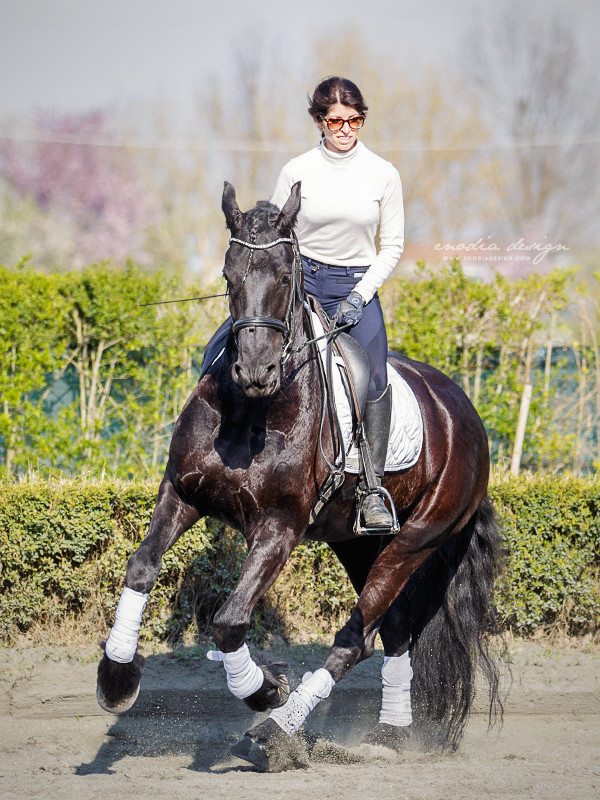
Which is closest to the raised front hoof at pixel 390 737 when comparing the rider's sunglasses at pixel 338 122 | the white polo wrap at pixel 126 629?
the white polo wrap at pixel 126 629

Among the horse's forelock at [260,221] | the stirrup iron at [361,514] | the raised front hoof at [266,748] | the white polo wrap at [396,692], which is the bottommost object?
the white polo wrap at [396,692]

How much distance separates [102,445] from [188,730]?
4.02 meters

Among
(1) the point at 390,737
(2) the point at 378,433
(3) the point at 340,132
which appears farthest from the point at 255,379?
(1) the point at 390,737

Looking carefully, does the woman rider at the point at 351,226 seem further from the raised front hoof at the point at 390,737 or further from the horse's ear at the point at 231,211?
the raised front hoof at the point at 390,737

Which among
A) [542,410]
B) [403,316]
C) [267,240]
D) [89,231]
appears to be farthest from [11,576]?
[89,231]

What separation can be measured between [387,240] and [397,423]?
974mm

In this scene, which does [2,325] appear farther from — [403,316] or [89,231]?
[89,231]

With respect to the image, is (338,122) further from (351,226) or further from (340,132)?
(351,226)

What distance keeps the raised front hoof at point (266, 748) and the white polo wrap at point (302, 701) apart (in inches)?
1.5

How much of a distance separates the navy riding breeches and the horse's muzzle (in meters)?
1.16

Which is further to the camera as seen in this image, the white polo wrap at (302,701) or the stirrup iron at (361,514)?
the stirrup iron at (361,514)

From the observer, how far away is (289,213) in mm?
3895

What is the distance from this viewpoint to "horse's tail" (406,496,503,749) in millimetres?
5430

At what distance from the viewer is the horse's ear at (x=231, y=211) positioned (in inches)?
151
